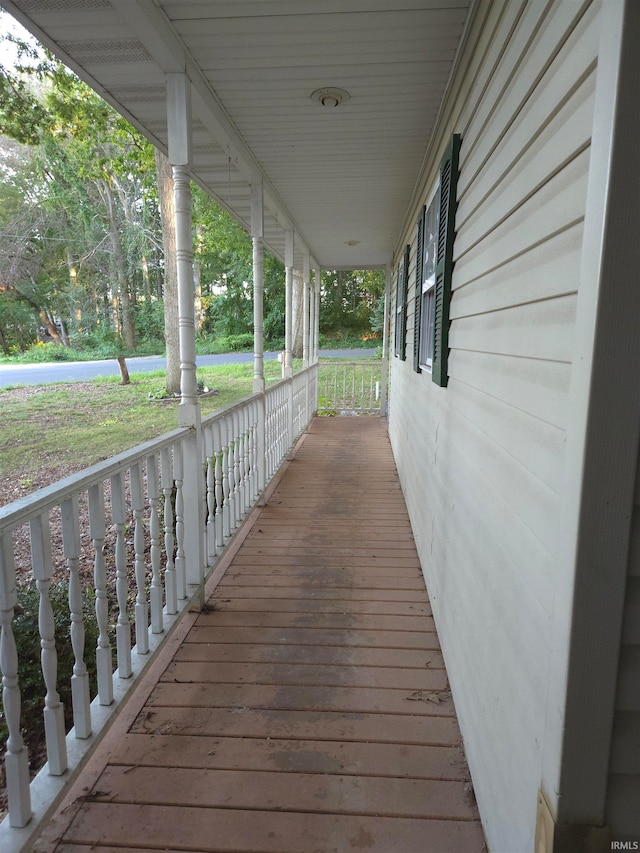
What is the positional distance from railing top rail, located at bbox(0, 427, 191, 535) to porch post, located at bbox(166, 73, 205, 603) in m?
0.45

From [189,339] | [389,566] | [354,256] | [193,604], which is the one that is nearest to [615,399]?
[189,339]

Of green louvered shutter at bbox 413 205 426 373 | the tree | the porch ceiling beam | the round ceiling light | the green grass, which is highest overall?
the tree

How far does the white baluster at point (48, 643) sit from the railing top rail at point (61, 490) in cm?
5

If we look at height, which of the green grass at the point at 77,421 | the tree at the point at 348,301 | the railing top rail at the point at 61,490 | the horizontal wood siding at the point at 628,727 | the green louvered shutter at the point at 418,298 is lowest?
the green grass at the point at 77,421

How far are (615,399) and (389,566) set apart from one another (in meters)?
2.57

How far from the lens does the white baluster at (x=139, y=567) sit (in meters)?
1.93

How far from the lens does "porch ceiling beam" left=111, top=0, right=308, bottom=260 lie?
1892 millimetres

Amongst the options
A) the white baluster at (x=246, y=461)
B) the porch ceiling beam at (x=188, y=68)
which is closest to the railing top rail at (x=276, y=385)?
the white baluster at (x=246, y=461)

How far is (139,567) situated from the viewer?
1952 millimetres

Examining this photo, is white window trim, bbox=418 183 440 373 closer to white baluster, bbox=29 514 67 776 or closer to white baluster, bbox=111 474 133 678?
white baluster, bbox=111 474 133 678

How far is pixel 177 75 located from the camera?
231 centimetres

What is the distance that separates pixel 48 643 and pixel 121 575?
0.41 metres

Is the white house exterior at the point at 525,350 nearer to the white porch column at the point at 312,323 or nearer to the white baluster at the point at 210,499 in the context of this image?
the white baluster at the point at 210,499

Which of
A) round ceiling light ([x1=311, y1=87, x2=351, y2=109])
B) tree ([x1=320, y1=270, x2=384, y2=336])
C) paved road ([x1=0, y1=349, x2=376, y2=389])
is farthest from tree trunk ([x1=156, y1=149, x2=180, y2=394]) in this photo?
tree ([x1=320, y1=270, x2=384, y2=336])
